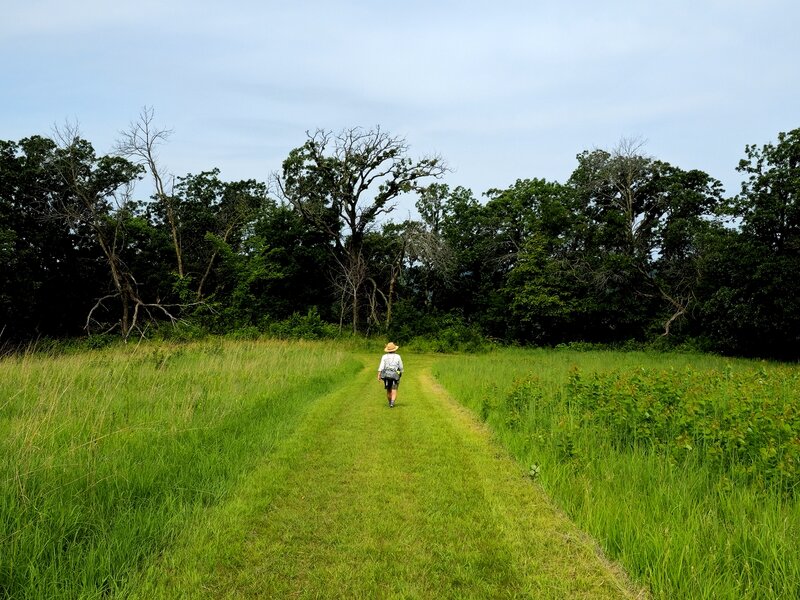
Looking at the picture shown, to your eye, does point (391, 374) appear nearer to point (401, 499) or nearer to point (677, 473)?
point (401, 499)

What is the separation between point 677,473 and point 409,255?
123ft

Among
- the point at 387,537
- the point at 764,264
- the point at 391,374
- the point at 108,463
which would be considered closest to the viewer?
the point at 387,537

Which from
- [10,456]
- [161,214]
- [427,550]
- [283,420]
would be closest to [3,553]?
[10,456]

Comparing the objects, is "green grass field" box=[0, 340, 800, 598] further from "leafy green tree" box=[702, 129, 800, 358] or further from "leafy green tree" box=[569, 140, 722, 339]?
"leafy green tree" box=[569, 140, 722, 339]

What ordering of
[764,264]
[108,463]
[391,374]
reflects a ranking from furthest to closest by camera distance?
[764,264] < [391,374] < [108,463]

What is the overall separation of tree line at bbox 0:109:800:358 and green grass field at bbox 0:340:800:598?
26.3m

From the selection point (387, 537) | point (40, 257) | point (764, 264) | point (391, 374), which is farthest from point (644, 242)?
point (40, 257)

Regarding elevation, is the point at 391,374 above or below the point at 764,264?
below

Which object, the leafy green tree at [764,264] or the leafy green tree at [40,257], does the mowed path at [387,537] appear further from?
the leafy green tree at [40,257]

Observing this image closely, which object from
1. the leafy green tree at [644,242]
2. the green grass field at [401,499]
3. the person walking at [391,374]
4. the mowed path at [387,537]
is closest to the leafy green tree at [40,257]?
the green grass field at [401,499]

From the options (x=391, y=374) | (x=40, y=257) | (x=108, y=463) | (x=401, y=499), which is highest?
(x=40, y=257)

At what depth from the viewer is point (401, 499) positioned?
4.88m

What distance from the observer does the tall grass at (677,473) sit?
10.9 feet

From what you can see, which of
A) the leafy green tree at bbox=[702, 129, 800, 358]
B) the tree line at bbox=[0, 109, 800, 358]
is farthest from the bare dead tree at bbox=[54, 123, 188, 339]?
the leafy green tree at bbox=[702, 129, 800, 358]
